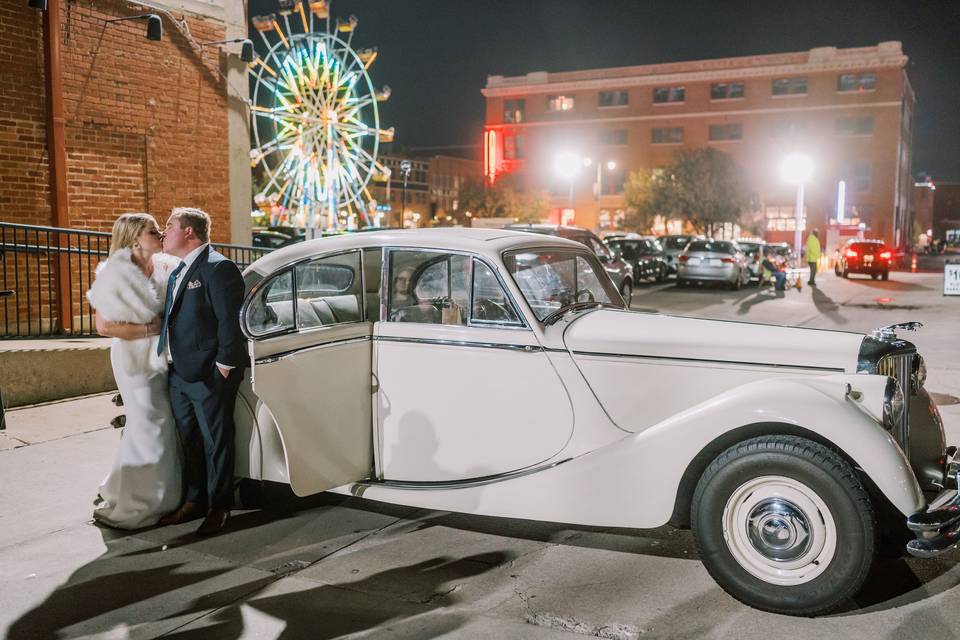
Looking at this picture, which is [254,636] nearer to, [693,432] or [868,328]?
[693,432]

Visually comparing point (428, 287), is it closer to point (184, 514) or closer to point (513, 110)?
point (184, 514)

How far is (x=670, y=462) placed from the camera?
408cm

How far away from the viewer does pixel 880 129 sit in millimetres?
66438

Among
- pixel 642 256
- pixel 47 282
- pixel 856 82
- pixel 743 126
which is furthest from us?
pixel 743 126

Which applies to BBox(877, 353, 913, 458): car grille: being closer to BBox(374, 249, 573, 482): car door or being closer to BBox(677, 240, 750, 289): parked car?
BBox(374, 249, 573, 482): car door

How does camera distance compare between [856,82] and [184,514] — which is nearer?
[184,514]

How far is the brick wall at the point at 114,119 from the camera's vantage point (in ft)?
34.0

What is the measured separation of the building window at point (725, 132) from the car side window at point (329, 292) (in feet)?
233

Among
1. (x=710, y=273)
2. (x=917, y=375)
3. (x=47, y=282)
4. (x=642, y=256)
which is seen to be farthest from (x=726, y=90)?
(x=917, y=375)

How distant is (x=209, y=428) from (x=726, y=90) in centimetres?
7310

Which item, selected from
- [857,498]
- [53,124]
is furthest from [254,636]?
[53,124]

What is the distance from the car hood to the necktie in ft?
7.86

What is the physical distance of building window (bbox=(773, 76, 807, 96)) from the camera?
224 feet

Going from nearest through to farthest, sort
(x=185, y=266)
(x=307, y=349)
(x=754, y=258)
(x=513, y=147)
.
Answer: (x=307, y=349) < (x=185, y=266) < (x=754, y=258) < (x=513, y=147)
